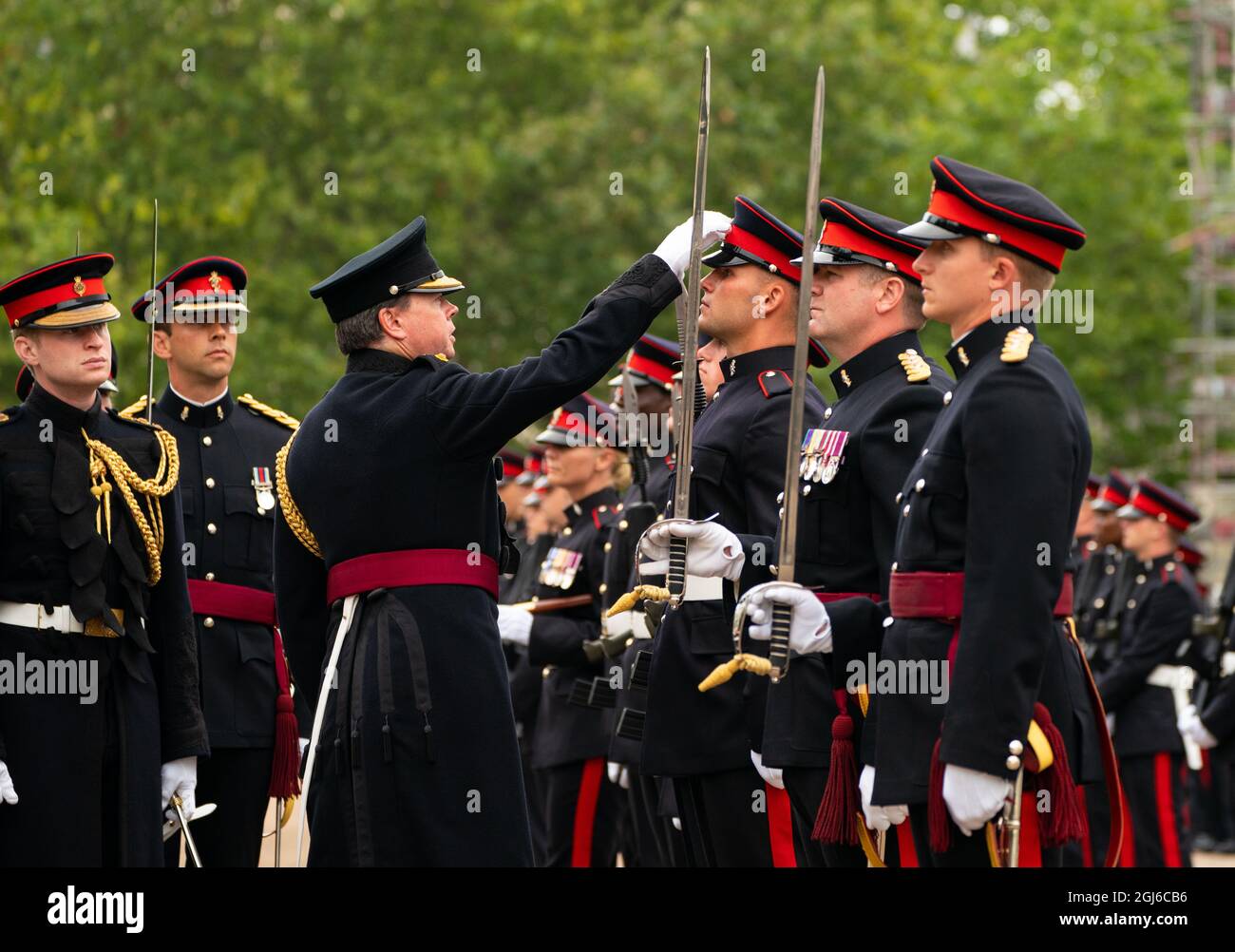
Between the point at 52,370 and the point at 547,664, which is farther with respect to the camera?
the point at 547,664

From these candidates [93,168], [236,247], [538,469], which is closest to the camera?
[538,469]

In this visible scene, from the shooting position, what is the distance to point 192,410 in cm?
786

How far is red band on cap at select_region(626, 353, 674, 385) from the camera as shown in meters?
9.07

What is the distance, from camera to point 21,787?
6.09m

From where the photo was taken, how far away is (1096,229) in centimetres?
3138

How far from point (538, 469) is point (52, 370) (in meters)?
8.42

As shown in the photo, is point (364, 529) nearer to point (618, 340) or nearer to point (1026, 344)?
point (618, 340)

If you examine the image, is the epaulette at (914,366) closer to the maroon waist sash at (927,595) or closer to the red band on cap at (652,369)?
the maroon waist sash at (927,595)

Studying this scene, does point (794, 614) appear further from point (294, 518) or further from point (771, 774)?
point (294, 518)

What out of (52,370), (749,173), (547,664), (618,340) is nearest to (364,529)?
(618,340)

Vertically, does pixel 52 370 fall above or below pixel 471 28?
below
